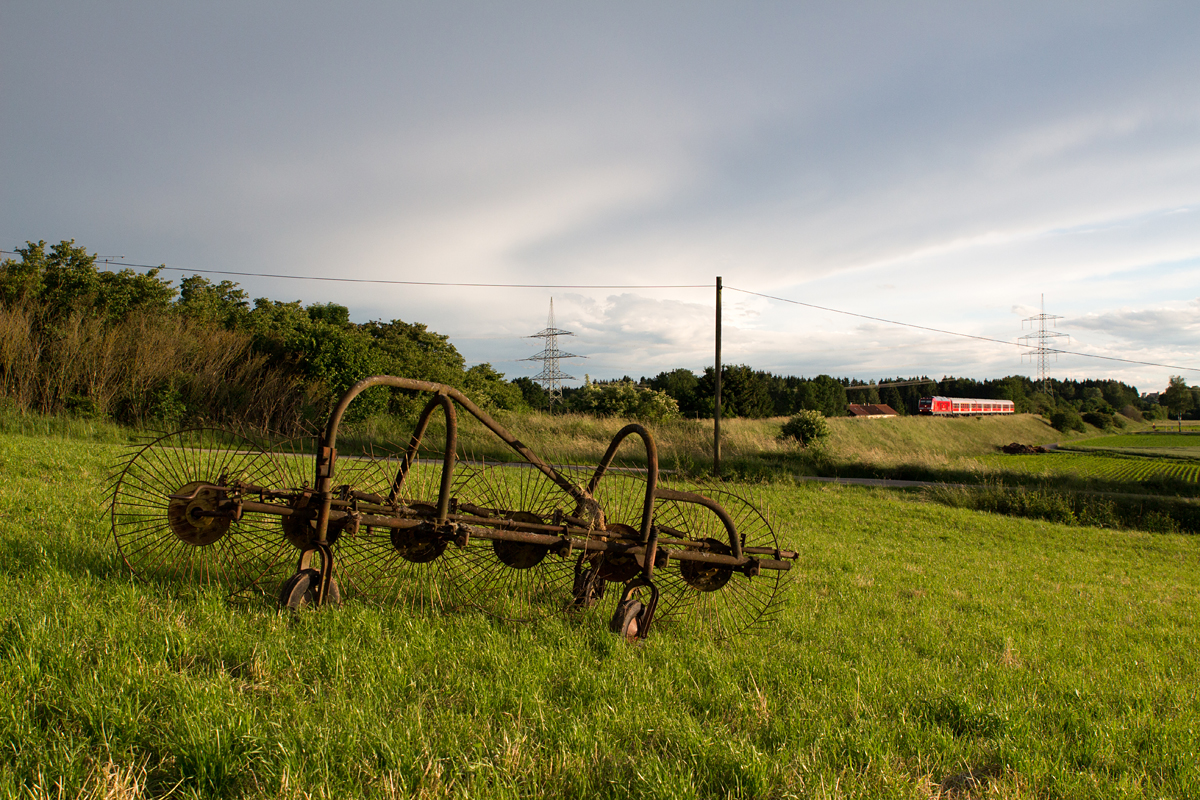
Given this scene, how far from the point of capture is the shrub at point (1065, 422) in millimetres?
85338

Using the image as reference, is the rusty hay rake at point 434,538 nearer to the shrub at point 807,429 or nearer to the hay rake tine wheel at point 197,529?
the hay rake tine wheel at point 197,529

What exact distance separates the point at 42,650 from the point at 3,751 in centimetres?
77

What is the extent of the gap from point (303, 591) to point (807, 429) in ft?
96.4

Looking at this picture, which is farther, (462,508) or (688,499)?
(688,499)

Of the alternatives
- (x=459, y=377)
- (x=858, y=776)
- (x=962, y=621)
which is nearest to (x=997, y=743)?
(x=858, y=776)

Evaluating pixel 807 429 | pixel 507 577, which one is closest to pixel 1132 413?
pixel 807 429

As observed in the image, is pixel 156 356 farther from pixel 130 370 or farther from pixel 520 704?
pixel 520 704

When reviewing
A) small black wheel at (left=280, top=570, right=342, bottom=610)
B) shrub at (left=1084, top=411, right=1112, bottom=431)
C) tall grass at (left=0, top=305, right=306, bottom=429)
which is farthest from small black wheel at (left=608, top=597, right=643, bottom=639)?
shrub at (left=1084, top=411, right=1112, bottom=431)

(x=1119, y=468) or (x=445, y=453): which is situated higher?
(x=445, y=453)

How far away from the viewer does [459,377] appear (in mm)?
39281

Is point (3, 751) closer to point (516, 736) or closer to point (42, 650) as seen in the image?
point (42, 650)

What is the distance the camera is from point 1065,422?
85.7 m

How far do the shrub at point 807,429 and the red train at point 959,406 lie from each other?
54.2m

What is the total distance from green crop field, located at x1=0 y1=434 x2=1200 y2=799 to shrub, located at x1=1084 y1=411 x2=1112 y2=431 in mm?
118537
